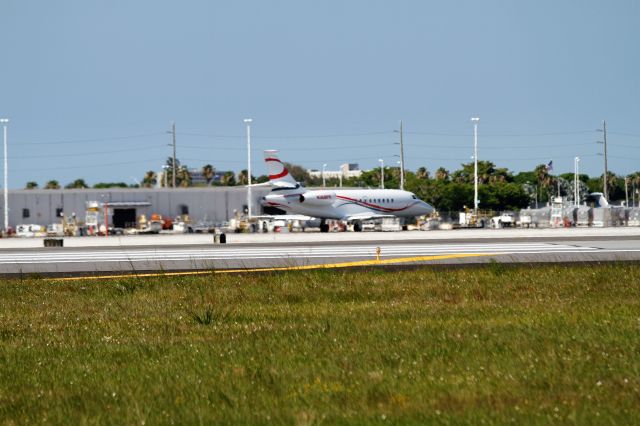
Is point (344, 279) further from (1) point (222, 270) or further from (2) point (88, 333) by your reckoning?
(2) point (88, 333)

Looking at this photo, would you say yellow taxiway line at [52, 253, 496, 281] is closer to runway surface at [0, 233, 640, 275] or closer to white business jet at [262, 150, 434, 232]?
runway surface at [0, 233, 640, 275]

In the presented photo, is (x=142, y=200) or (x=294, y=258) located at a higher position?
(x=142, y=200)

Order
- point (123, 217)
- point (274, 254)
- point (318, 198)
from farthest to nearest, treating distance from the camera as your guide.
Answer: point (123, 217)
point (318, 198)
point (274, 254)

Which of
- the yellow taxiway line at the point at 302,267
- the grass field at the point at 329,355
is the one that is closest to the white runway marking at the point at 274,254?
the yellow taxiway line at the point at 302,267

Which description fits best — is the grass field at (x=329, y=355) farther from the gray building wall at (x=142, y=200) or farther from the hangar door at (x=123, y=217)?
the hangar door at (x=123, y=217)

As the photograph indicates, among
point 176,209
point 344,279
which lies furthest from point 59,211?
point 344,279

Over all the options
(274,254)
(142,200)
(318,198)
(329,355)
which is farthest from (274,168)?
(329,355)

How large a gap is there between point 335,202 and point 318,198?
78.3 inches

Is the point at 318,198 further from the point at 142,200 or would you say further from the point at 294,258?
the point at 294,258

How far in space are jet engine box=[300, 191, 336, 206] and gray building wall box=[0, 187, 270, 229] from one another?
Answer: 78.9ft

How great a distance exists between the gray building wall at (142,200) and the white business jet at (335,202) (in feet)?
69.0

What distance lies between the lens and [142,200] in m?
105

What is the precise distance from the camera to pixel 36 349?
14.3 m

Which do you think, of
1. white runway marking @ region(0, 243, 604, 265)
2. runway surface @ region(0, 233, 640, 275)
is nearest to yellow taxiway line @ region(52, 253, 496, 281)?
runway surface @ region(0, 233, 640, 275)
